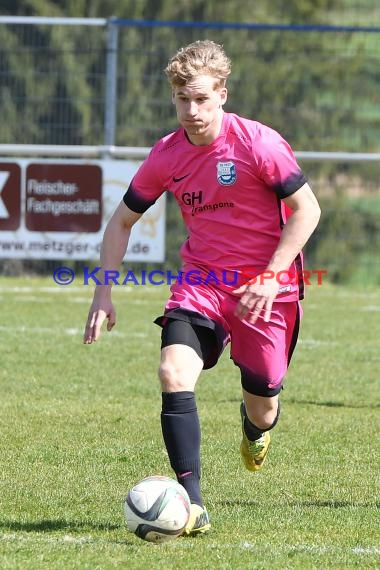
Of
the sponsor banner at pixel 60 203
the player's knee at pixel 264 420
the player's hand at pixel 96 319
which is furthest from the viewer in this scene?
the sponsor banner at pixel 60 203

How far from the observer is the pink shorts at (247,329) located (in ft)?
17.0

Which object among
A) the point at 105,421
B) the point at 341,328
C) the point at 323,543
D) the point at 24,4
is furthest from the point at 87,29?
the point at 323,543

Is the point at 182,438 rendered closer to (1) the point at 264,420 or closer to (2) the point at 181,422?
(2) the point at 181,422

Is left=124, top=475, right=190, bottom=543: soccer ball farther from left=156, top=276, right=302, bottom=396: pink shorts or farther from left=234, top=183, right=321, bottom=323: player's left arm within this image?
left=234, top=183, right=321, bottom=323: player's left arm

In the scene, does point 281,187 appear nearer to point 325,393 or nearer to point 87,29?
point 325,393

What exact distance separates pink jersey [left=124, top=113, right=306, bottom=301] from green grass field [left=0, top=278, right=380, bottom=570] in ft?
3.41

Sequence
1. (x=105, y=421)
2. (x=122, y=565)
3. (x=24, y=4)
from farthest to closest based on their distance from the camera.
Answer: (x=24, y=4), (x=105, y=421), (x=122, y=565)

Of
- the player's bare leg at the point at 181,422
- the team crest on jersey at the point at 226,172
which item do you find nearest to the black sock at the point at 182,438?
the player's bare leg at the point at 181,422

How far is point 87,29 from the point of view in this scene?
605 inches

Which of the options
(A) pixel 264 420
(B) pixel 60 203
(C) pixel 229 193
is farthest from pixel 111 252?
(B) pixel 60 203

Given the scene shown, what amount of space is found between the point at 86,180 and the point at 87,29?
198 cm

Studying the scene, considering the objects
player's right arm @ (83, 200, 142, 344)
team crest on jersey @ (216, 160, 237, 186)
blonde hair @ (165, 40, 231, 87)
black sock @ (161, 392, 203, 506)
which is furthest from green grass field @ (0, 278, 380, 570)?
blonde hair @ (165, 40, 231, 87)

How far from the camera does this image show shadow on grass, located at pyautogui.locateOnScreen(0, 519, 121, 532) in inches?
195

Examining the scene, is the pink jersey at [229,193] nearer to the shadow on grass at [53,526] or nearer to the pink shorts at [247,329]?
the pink shorts at [247,329]
